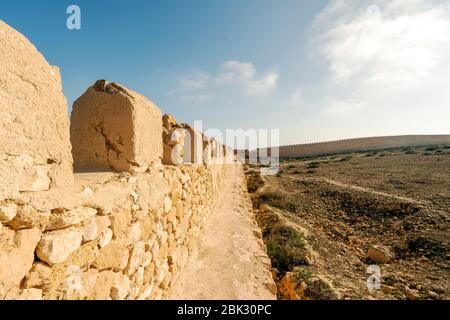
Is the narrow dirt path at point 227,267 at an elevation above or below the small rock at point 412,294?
above

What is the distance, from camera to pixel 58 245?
52.8 inches

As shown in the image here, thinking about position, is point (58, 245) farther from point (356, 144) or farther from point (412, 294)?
Result: point (356, 144)

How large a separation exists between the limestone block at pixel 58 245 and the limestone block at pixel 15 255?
4 cm

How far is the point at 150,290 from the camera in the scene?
2477mm

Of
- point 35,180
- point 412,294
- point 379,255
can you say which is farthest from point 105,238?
point 379,255

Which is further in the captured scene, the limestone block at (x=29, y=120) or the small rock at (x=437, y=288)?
the small rock at (x=437, y=288)

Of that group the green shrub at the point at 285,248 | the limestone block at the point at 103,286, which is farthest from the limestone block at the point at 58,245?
the green shrub at the point at 285,248

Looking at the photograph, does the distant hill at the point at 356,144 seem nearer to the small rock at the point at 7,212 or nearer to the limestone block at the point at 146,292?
the limestone block at the point at 146,292

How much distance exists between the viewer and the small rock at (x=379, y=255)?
478 cm

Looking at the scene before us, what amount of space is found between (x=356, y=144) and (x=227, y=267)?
2243 inches

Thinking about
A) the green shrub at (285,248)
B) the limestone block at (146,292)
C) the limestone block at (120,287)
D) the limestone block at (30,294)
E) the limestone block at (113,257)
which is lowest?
the green shrub at (285,248)
